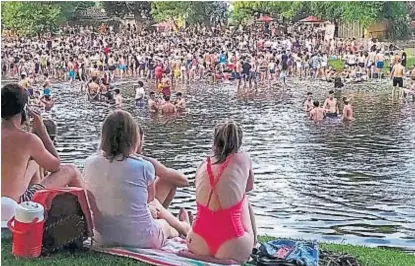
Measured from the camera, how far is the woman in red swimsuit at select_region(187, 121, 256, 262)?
2209mm

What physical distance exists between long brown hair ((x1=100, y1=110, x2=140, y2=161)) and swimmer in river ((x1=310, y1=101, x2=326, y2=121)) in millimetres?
5495

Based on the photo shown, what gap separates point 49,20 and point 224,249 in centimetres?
434

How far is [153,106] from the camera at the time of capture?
763cm

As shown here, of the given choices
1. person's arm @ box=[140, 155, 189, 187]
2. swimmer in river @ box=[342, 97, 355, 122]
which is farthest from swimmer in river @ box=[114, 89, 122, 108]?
person's arm @ box=[140, 155, 189, 187]

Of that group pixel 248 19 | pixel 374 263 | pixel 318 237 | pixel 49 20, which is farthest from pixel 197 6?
pixel 374 263

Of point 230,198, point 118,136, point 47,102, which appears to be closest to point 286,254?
point 230,198

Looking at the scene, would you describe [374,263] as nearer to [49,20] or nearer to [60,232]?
[60,232]

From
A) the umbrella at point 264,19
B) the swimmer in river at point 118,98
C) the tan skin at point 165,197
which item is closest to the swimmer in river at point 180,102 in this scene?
the swimmer in river at point 118,98

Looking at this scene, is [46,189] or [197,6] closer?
[46,189]

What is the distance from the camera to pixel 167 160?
22.6 ft

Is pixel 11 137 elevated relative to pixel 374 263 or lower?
elevated

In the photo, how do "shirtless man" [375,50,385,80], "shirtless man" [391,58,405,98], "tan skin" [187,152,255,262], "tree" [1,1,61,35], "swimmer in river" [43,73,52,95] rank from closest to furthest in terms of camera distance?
1. "tan skin" [187,152,255,262]
2. "tree" [1,1,61,35]
3. "shirtless man" [375,50,385,80]
4. "swimmer in river" [43,73,52,95]
5. "shirtless man" [391,58,405,98]

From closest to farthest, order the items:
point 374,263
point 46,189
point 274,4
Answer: point 46,189 → point 374,263 → point 274,4

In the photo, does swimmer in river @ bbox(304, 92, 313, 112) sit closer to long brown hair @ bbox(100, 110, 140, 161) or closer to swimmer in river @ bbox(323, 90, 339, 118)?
swimmer in river @ bbox(323, 90, 339, 118)
